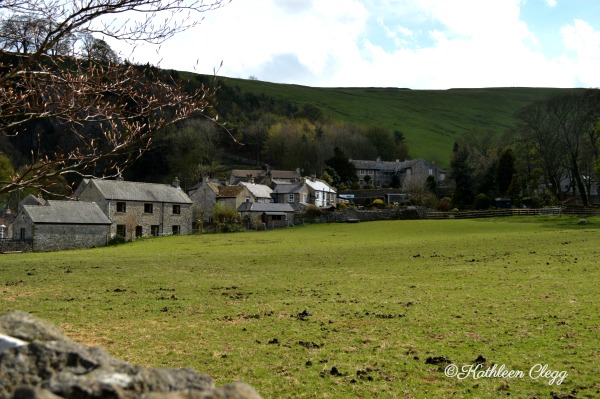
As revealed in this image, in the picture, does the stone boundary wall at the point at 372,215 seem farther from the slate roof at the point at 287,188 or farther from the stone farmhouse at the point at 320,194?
the slate roof at the point at 287,188

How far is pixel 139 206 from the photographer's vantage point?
7738cm

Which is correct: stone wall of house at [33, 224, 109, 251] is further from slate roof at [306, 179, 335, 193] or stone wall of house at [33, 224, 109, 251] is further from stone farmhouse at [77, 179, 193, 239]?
slate roof at [306, 179, 335, 193]

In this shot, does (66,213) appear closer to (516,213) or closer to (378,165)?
(516,213)

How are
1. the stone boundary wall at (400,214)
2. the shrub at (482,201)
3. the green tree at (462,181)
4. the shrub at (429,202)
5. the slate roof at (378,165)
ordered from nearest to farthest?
the stone boundary wall at (400,214) < the shrub at (482,201) < the shrub at (429,202) < the green tree at (462,181) < the slate roof at (378,165)

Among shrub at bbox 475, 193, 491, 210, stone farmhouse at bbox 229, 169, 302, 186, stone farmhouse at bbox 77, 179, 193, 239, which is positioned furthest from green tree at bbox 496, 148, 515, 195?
stone farmhouse at bbox 77, 179, 193, 239

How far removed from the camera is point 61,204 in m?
64.7

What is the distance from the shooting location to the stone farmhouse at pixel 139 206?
73625 mm

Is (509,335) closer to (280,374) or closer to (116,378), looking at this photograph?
(280,374)

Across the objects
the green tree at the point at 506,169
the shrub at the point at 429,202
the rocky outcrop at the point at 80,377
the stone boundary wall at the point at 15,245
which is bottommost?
the stone boundary wall at the point at 15,245

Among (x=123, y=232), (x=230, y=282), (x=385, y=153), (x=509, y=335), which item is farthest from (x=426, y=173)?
(x=509, y=335)

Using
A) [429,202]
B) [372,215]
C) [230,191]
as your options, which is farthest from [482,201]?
[230,191]

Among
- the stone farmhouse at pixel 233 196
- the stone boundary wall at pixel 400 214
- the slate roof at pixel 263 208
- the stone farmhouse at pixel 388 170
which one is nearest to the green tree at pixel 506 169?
the stone boundary wall at pixel 400 214

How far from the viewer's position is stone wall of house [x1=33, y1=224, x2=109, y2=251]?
198 ft

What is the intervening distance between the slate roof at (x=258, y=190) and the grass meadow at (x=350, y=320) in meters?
71.6
